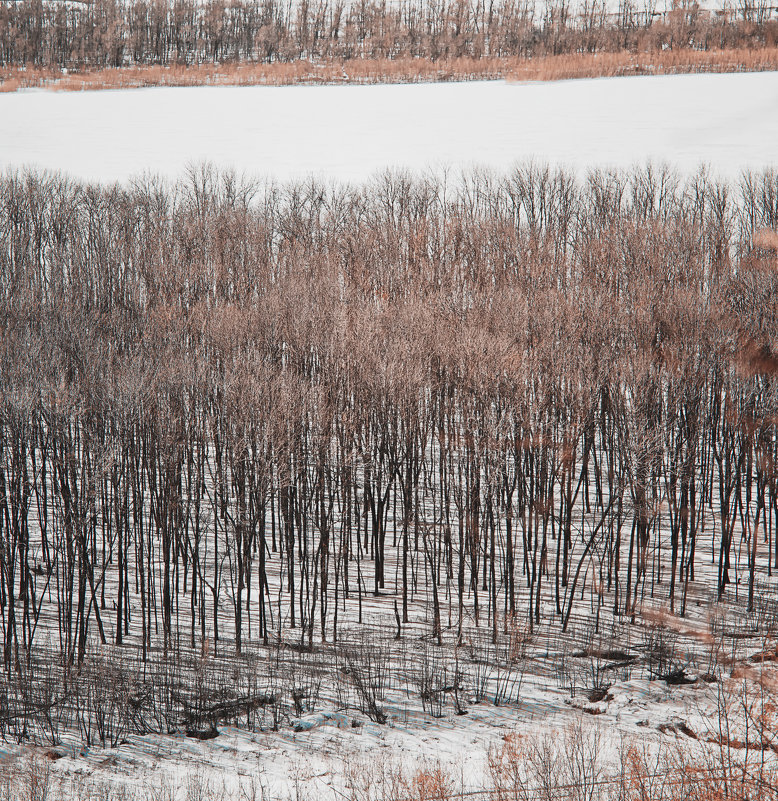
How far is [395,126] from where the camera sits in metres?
57.4

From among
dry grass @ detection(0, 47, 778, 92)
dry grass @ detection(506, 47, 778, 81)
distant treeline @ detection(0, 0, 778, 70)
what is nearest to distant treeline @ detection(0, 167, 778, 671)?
dry grass @ detection(506, 47, 778, 81)

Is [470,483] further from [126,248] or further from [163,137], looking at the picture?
[163,137]

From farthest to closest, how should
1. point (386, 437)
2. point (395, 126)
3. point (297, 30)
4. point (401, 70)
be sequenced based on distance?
point (297, 30), point (401, 70), point (395, 126), point (386, 437)

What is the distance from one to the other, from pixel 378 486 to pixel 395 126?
37633 millimetres

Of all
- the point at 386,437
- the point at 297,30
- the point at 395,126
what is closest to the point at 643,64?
the point at 395,126

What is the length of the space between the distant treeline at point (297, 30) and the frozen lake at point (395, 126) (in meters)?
6.69

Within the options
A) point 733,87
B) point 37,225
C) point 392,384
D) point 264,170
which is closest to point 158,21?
point 264,170

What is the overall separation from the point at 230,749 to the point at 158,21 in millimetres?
68625

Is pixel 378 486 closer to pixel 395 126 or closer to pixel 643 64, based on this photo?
pixel 395 126

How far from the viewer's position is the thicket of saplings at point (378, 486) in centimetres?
2061

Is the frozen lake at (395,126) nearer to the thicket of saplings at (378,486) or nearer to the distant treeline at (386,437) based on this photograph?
the distant treeline at (386,437)

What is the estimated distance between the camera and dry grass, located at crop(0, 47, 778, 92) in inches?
2382

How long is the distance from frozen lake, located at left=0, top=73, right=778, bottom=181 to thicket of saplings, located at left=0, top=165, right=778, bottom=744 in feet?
56.1

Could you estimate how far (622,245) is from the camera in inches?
1378
